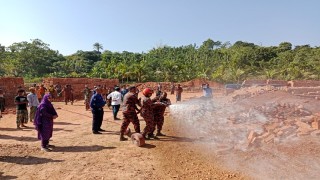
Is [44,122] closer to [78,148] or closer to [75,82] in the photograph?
[78,148]

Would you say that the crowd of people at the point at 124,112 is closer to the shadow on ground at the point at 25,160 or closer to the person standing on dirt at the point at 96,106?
the person standing on dirt at the point at 96,106

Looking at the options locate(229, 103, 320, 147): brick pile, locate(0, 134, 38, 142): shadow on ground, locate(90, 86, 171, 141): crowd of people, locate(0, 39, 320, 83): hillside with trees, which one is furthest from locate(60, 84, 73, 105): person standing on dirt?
locate(0, 39, 320, 83): hillside with trees

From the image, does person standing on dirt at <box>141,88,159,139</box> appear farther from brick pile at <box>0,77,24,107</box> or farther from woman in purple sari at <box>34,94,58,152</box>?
brick pile at <box>0,77,24,107</box>

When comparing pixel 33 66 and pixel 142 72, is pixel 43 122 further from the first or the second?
pixel 33 66

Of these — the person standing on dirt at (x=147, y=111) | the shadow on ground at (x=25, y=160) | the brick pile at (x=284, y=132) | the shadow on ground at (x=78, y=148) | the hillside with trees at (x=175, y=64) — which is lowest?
the shadow on ground at (x=25, y=160)

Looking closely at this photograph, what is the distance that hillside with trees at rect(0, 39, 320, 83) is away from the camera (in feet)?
129

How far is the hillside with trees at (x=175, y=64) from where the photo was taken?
3919 cm

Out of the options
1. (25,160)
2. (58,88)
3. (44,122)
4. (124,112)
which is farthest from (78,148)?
(58,88)

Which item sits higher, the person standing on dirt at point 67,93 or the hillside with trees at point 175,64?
the hillside with trees at point 175,64


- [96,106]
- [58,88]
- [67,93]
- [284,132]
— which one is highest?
[58,88]

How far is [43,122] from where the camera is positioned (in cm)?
765

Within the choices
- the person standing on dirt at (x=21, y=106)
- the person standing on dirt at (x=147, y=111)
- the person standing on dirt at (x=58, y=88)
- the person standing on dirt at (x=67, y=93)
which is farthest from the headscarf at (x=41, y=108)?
the person standing on dirt at (x=58, y=88)

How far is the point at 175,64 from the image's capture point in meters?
42.6

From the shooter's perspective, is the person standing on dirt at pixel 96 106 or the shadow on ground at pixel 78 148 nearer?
the shadow on ground at pixel 78 148
